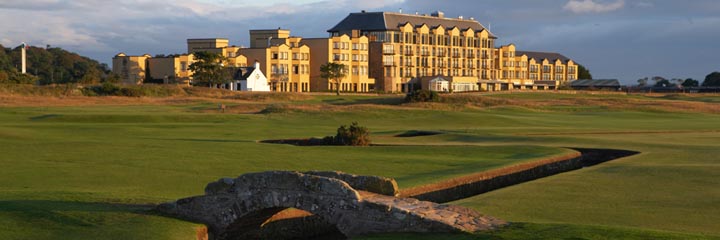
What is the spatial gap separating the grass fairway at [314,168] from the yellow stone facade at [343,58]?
91.2 metres

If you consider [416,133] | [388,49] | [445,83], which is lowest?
[416,133]

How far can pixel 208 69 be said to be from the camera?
125438 mm

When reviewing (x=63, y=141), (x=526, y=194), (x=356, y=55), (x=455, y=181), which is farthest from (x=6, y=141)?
(x=356, y=55)

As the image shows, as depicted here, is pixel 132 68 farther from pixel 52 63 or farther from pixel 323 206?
pixel 323 206

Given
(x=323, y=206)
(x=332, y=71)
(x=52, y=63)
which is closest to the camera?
(x=323, y=206)

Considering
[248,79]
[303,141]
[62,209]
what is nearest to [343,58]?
[248,79]

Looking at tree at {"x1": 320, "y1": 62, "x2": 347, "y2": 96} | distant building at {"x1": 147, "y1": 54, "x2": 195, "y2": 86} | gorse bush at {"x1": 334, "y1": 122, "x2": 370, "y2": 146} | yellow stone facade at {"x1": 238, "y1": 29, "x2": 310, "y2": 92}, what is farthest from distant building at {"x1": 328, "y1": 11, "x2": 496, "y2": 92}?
gorse bush at {"x1": 334, "y1": 122, "x2": 370, "y2": 146}

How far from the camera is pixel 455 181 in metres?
27.8

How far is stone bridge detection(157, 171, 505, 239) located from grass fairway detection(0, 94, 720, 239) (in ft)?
1.52

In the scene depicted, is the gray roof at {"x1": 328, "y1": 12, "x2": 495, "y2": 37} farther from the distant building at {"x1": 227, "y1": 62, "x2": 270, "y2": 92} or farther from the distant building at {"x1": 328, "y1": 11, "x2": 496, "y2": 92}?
the distant building at {"x1": 227, "y1": 62, "x2": 270, "y2": 92}

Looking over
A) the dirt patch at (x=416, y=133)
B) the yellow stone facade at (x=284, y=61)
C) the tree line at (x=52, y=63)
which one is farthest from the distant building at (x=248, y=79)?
the dirt patch at (x=416, y=133)

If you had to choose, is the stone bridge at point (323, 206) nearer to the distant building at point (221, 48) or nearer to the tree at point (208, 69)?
the tree at point (208, 69)

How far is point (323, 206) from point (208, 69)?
109122mm

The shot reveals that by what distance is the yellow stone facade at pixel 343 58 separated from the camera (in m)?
154
